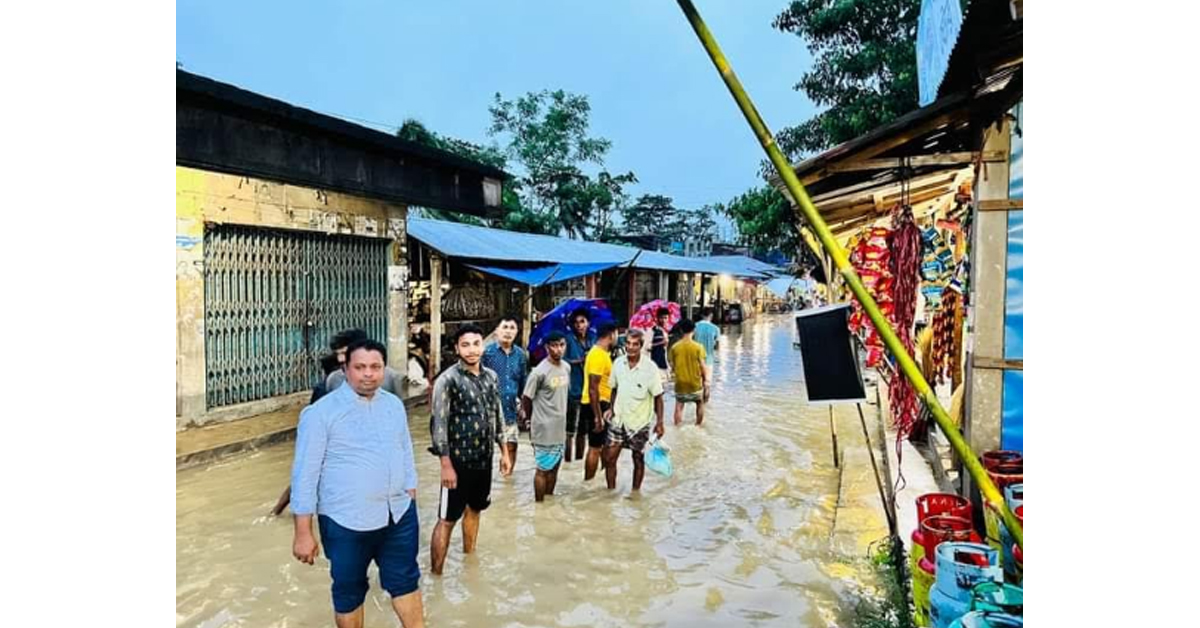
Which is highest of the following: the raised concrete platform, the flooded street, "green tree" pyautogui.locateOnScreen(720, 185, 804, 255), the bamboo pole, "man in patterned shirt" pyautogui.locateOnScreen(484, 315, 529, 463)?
"green tree" pyautogui.locateOnScreen(720, 185, 804, 255)

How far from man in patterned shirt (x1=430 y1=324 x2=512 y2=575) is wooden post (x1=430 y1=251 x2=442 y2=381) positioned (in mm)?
3768

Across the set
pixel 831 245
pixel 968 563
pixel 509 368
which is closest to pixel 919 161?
pixel 968 563

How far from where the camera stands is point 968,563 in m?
2.08

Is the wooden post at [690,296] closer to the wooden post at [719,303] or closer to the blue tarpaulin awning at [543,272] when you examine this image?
the wooden post at [719,303]

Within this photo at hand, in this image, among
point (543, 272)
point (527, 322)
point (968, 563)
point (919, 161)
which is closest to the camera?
point (968, 563)

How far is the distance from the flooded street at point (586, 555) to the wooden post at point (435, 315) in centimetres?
157

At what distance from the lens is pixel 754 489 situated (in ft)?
15.3

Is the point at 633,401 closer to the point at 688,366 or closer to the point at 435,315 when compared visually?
the point at 688,366

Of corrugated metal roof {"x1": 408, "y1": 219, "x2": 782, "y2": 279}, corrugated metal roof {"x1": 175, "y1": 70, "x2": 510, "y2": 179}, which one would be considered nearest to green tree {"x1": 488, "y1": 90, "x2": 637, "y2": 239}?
corrugated metal roof {"x1": 408, "y1": 219, "x2": 782, "y2": 279}

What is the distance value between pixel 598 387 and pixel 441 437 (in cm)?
155

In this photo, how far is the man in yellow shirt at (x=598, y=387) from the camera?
173 inches

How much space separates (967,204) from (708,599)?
2278 mm

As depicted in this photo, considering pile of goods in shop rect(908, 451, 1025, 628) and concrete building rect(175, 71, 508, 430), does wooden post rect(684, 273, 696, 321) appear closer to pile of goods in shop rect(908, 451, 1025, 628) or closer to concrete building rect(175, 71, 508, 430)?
concrete building rect(175, 71, 508, 430)

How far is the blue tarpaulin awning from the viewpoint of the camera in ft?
23.4
